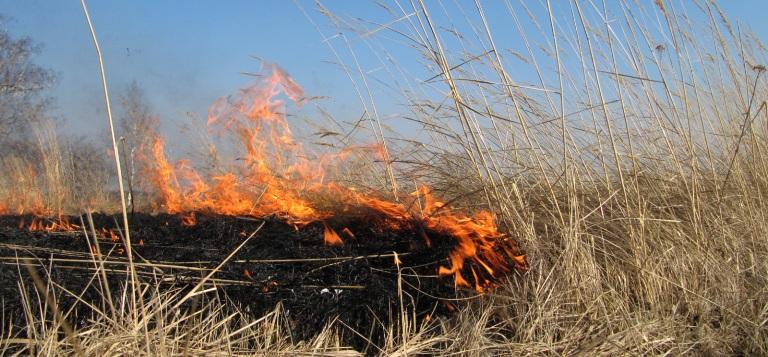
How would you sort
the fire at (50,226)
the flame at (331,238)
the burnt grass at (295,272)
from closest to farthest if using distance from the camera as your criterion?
the burnt grass at (295,272), the flame at (331,238), the fire at (50,226)

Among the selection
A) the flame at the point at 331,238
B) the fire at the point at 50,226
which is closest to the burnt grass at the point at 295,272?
the flame at the point at 331,238

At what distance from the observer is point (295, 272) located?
1939 mm

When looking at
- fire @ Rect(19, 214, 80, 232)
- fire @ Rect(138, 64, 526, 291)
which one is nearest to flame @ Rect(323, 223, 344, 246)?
fire @ Rect(138, 64, 526, 291)

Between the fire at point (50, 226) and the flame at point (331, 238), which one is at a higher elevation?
the fire at point (50, 226)

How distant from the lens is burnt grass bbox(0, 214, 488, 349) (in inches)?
70.5

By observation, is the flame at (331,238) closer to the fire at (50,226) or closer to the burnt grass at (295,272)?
the burnt grass at (295,272)

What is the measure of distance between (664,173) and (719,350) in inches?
49.0

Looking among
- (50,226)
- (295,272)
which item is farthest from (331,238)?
(50,226)

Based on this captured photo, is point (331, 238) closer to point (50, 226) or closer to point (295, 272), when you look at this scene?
point (295, 272)

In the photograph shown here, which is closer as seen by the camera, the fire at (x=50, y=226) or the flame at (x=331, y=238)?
the flame at (x=331, y=238)

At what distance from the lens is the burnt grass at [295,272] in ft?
5.87

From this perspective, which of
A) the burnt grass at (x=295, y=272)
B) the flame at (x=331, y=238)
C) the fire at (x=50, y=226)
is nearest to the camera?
the burnt grass at (x=295, y=272)

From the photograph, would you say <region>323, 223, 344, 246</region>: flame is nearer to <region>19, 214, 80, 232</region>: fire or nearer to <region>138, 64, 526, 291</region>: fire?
<region>138, 64, 526, 291</region>: fire

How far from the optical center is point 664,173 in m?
2.85
